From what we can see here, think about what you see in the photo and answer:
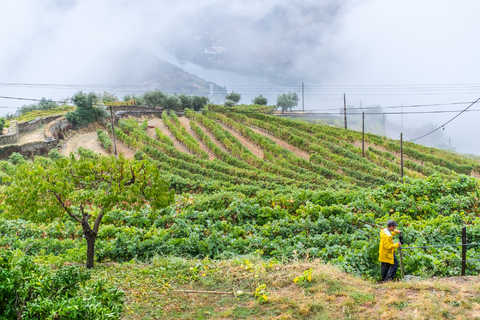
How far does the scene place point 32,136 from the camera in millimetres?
34625

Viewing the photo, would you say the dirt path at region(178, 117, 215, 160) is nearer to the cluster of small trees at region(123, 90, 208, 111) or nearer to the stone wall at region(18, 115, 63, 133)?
the cluster of small trees at region(123, 90, 208, 111)

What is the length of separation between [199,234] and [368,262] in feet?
18.4

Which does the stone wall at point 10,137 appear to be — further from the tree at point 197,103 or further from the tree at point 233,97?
the tree at point 233,97

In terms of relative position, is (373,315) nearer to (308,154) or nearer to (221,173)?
(221,173)

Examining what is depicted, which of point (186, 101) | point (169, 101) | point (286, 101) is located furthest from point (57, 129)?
point (286, 101)

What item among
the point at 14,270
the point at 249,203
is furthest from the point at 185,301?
the point at 249,203

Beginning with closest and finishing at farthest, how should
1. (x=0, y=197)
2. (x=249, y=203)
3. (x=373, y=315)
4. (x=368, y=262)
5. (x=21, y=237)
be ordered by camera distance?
(x=373, y=315) → (x=368, y=262) → (x=21, y=237) → (x=249, y=203) → (x=0, y=197)

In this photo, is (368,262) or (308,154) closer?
(368,262)

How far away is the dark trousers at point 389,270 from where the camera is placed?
805cm

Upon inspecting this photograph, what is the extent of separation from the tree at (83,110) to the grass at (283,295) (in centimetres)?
3740

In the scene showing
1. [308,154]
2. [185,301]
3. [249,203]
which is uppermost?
[308,154]

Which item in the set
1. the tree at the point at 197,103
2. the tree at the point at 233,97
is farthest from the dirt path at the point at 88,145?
the tree at the point at 233,97

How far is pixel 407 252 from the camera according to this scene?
927cm

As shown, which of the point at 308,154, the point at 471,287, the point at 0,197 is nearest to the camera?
the point at 471,287
